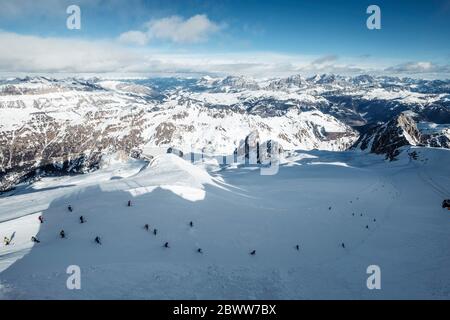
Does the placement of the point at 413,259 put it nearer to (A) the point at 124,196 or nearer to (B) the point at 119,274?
(B) the point at 119,274

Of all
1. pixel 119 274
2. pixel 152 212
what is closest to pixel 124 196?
pixel 152 212

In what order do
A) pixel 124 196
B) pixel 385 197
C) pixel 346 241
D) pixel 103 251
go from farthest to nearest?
pixel 385 197 < pixel 124 196 < pixel 346 241 < pixel 103 251

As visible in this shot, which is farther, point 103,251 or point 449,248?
point 449,248

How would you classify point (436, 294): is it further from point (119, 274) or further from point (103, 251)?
point (103, 251)

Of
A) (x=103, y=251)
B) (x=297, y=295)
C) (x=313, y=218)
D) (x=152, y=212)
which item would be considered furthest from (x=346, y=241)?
(x=103, y=251)

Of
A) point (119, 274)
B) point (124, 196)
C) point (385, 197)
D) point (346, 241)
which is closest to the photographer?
point (119, 274)

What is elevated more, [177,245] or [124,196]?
[124,196]
